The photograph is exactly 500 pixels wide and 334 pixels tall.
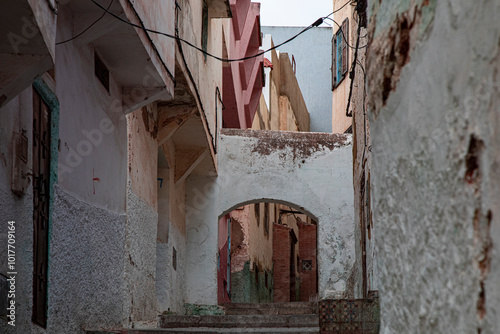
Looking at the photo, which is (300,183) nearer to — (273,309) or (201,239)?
(201,239)

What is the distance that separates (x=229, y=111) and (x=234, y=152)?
359cm

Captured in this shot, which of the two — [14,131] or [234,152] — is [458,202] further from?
[234,152]

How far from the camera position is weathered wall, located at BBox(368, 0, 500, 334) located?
1.59m

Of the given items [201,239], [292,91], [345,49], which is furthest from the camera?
[292,91]

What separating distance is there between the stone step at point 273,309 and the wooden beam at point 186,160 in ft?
8.31

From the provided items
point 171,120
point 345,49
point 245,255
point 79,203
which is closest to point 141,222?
point 171,120

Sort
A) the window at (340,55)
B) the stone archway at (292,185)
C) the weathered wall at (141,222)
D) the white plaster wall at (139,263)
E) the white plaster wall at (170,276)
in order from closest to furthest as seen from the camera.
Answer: the white plaster wall at (139,263) < the weathered wall at (141,222) < the white plaster wall at (170,276) < the stone archway at (292,185) < the window at (340,55)

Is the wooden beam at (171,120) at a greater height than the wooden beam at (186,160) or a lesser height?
greater

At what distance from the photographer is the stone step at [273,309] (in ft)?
38.4

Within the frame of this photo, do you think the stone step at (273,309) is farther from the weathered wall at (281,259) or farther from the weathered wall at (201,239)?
the weathered wall at (281,259)

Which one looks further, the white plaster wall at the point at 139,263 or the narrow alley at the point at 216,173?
the white plaster wall at the point at 139,263

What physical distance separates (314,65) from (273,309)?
69.5 feet

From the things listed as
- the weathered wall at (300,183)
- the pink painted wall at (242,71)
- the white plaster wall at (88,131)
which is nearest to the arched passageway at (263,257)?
the weathered wall at (300,183)

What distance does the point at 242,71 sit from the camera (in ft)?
57.7
